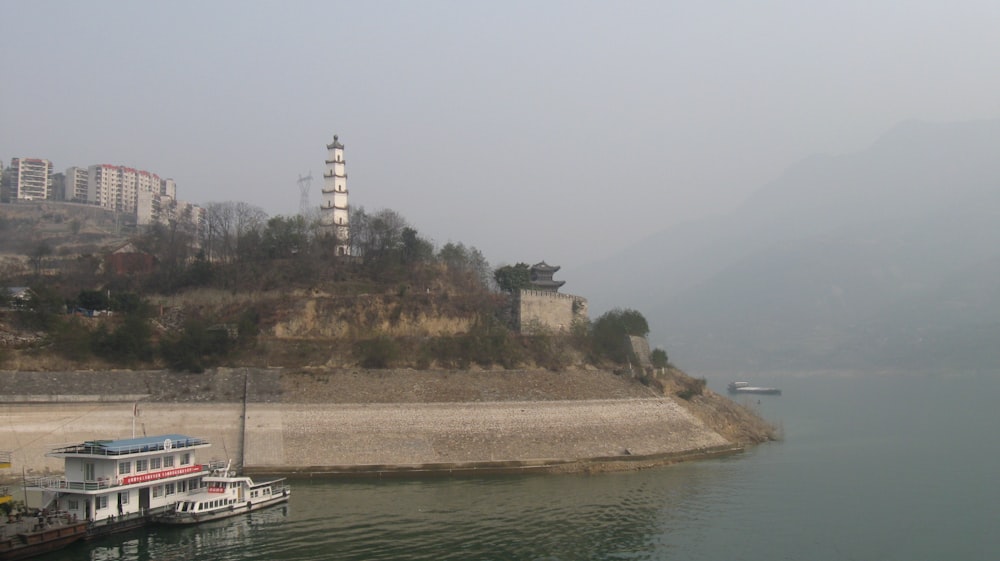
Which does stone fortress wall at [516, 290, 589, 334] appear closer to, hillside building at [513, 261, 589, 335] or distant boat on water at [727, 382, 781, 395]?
hillside building at [513, 261, 589, 335]

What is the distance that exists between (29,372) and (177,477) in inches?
505

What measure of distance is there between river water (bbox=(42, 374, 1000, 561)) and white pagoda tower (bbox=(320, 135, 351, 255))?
84.0ft

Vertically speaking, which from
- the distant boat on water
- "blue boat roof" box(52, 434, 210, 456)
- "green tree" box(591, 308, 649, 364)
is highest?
"green tree" box(591, 308, 649, 364)

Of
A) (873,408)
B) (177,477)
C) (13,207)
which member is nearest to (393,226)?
(177,477)

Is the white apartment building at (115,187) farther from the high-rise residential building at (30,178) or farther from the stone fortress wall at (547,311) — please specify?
the stone fortress wall at (547,311)

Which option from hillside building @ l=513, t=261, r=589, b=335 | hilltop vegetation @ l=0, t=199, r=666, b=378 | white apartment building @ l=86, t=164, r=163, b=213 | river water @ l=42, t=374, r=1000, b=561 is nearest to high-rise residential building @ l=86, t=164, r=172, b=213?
white apartment building @ l=86, t=164, r=163, b=213

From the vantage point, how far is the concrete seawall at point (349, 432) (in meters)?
37.3

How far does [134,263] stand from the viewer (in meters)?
54.4

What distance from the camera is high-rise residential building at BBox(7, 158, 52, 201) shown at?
101875 millimetres

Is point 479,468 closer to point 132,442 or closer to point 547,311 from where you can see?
point 132,442

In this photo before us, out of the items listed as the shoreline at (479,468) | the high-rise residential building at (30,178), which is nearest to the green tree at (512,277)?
the shoreline at (479,468)

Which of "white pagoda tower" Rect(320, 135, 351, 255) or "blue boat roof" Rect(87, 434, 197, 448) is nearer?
"blue boat roof" Rect(87, 434, 197, 448)

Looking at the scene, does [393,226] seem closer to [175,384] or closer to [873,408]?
[175,384]

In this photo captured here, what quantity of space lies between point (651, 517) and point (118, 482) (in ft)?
61.7
